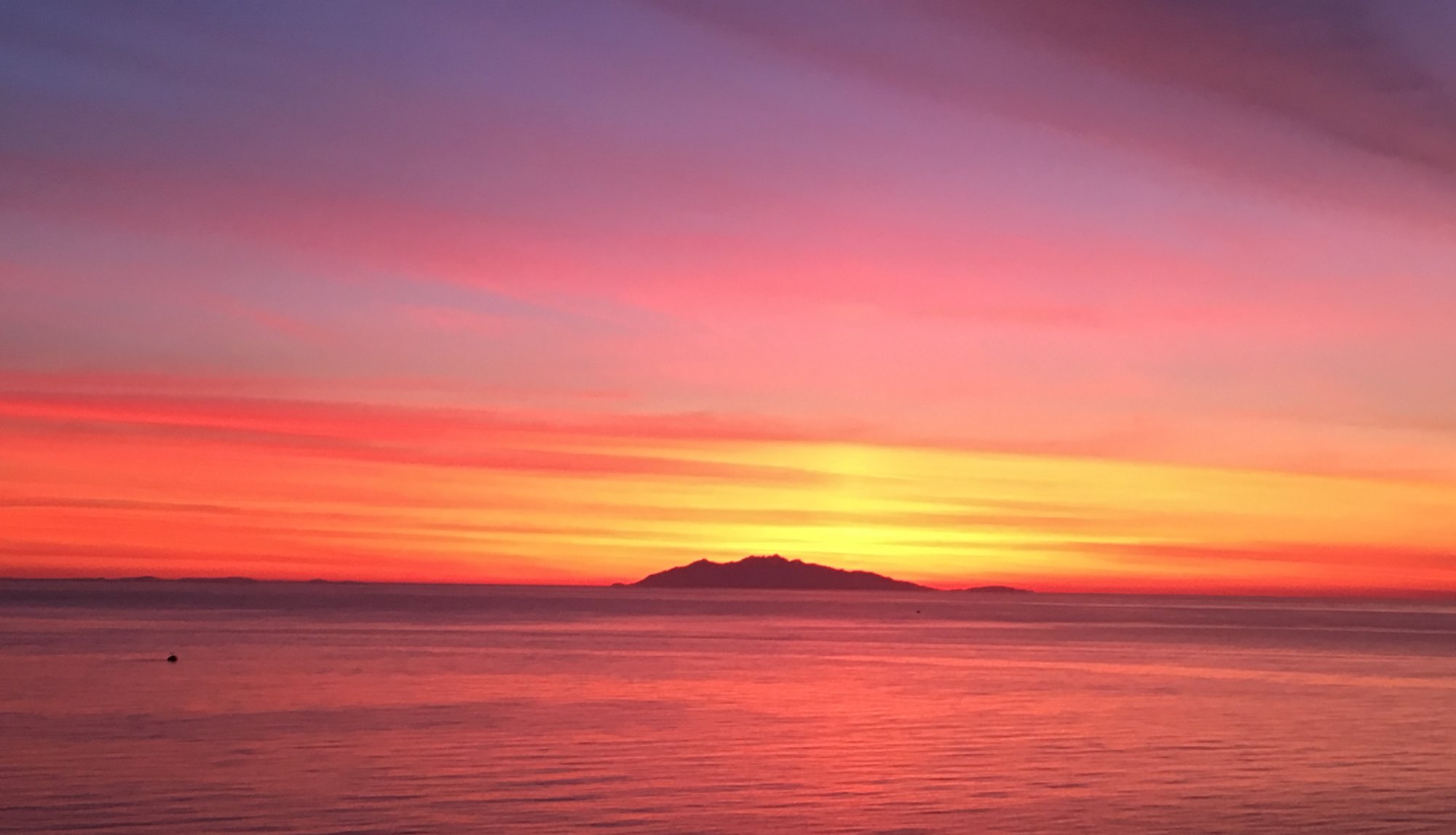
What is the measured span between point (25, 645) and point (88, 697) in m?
36.1

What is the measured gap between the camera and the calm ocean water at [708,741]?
27297mm

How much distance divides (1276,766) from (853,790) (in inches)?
483

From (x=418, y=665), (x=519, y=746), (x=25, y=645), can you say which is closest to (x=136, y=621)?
(x=25, y=645)

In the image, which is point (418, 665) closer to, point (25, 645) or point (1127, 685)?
point (25, 645)

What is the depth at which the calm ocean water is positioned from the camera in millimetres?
27297

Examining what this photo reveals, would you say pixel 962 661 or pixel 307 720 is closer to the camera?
pixel 307 720

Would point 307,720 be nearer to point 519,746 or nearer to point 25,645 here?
point 519,746

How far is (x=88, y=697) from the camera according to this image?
4869 cm

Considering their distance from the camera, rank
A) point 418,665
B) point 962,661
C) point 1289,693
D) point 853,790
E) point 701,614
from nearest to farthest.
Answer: point 853,790 → point 1289,693 → point 418,665 → point 962,661 → point 701,614

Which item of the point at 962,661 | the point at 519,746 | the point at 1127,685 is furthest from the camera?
the point at 962,661

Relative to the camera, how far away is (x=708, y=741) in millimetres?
38844

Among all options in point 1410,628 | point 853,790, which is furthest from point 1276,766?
point 1410,628

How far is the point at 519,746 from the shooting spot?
36.9m

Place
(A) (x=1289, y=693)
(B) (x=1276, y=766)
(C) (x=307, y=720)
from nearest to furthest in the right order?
1. (B) (x=1276, y=766)
2. (C) (x=307, y=720)
3. (A) (x=1289, y=693)
